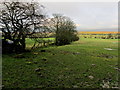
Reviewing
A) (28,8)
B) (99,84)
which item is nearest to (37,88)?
(99,84)

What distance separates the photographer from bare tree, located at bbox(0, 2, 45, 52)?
12.7 m

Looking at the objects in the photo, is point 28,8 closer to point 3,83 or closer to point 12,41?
point 12,41

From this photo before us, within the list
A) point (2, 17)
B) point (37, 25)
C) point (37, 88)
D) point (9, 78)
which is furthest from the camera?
point (37, 25)

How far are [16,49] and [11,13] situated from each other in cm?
464

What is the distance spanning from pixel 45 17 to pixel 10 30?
5.13 metres

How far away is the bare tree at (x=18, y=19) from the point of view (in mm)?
12679

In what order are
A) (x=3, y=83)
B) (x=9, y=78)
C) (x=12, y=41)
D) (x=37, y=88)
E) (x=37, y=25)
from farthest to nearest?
(x=37, y=25), (x=12, y=41), (x=9, y=78), (x=3, y=83), (x=37, y=88)

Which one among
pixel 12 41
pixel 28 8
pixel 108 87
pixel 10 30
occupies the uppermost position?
pixel 28 8

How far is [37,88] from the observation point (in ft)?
15.7

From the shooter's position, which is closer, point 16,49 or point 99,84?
point 99,84

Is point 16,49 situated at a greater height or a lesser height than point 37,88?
greater

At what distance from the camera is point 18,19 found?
13.5 meters

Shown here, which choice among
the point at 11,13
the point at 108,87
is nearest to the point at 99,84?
the point at 108,87

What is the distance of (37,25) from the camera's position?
1482cm
